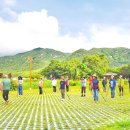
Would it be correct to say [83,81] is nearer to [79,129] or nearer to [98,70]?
[79,129]

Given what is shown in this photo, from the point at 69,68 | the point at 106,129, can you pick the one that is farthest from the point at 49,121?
the point at 69,68

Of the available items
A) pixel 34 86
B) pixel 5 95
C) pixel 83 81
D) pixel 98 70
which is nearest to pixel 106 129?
pixel 5 95

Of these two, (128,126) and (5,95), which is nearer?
(128,126)

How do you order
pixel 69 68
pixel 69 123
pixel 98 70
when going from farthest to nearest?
pixel 69 68 < pixel 98 70 < pixel 69 123

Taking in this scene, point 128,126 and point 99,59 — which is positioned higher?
point 99,59

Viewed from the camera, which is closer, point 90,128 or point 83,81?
point 90,128

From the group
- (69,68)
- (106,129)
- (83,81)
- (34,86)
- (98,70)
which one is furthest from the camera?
(69,68)

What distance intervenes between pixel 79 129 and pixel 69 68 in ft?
583

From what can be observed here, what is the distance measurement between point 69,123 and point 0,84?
13.5 m

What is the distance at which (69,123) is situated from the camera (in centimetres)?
1470

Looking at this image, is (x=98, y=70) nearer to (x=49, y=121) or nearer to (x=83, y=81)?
(x=83, y=81)

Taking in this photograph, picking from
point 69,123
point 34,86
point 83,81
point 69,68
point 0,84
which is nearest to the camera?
point 69,123

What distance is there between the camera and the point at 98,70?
172 metres

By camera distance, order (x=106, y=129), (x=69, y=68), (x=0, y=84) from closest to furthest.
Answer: (x=106, y=129)
(x=0, y=84)
(x=69, y=68)
